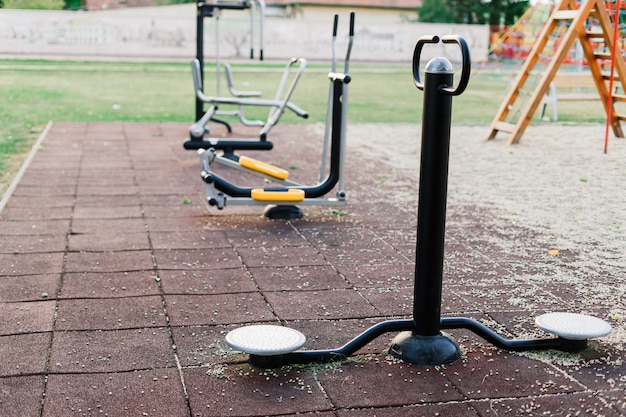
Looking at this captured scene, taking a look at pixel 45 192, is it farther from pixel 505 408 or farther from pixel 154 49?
pixel 154 49

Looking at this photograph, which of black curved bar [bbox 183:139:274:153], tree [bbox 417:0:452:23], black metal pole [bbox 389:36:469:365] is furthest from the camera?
tree [bbox 417:0:452:23]

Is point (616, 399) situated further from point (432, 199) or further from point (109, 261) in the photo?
point (109, 261)

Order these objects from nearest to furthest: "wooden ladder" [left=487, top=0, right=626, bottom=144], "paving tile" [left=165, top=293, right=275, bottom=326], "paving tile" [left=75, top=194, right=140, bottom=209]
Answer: "paving tile" [left=165, top=293, right=275, bottom=326], "paving tile" [left=75, top=194, right=140, bottom=209], "wooden ladder" [left=487, top=0, right=626, bottom=144]

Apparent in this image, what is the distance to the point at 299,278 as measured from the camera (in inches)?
152

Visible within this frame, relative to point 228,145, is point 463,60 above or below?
above

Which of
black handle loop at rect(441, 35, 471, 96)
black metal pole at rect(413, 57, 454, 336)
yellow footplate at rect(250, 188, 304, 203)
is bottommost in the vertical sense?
yellow footplate at rect(250, 188, 304, 203)

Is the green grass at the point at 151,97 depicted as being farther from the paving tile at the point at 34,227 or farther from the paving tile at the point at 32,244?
the paving tile at the point at 32,244

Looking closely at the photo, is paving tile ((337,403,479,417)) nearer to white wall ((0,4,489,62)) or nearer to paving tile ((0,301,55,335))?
paving tile ((0,301,55,335))

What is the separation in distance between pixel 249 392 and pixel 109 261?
6.04 ft

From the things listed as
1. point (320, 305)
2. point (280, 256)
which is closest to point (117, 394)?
point (320, 305)

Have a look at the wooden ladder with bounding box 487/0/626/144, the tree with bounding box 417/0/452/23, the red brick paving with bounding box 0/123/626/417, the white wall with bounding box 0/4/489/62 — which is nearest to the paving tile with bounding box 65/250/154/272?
the red brick paving with bounding box 0/123/626/417

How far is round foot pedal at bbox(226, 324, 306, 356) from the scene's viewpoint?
2.64m

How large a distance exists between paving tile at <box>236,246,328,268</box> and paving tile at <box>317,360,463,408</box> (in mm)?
1417

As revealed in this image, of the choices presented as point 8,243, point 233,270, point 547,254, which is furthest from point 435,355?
point 8,243
